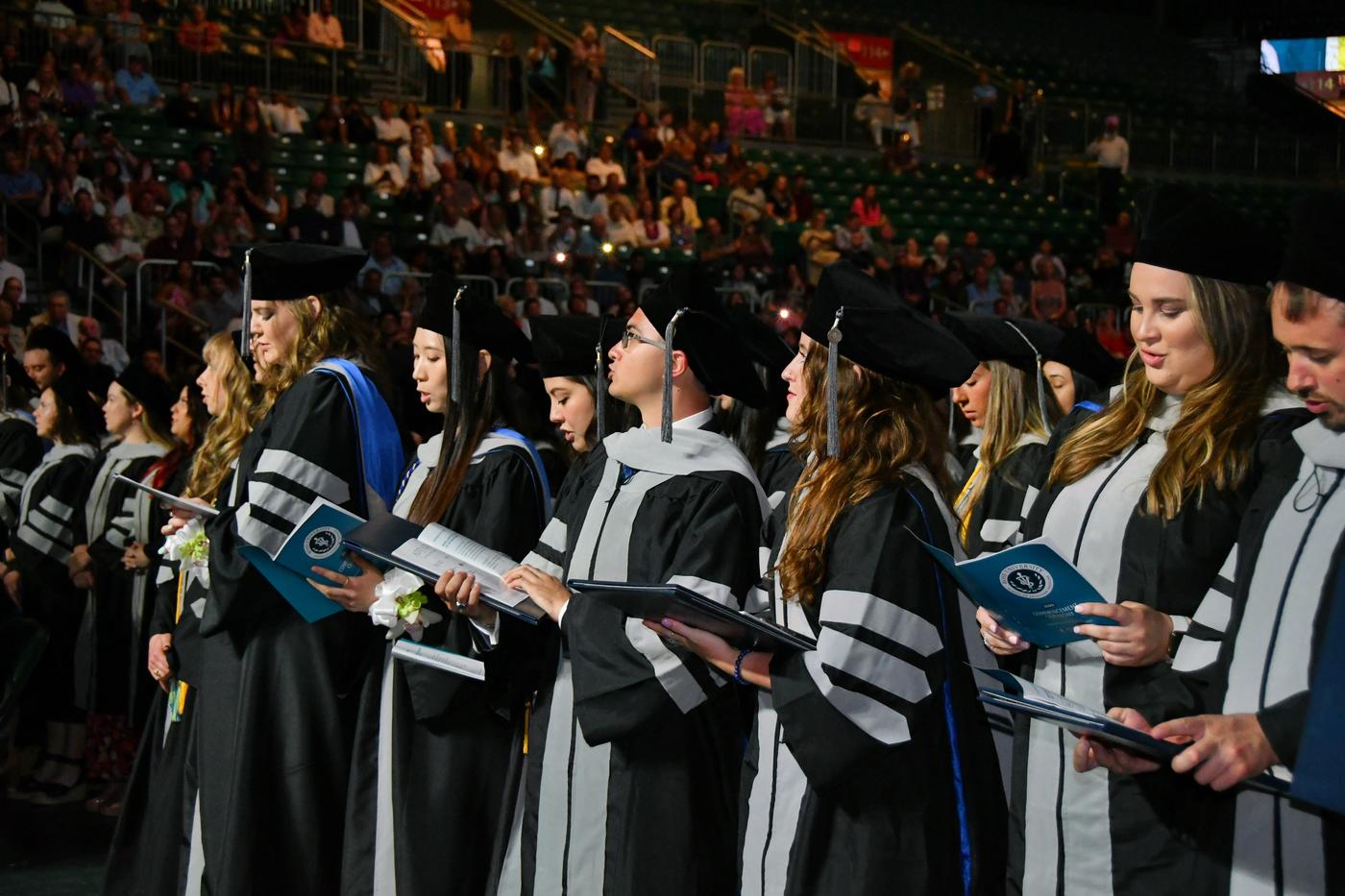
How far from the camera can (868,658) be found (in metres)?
2.94

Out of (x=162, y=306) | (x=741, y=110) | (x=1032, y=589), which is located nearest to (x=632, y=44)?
(x=741, y=110)

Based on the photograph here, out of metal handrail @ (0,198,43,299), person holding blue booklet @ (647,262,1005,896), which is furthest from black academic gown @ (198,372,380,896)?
metal handrail @ (0,198,43,299)

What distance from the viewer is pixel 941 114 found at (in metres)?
24.9

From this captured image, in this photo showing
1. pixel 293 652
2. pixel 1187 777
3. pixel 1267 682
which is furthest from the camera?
pixel 293 652

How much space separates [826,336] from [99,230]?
1160 cm

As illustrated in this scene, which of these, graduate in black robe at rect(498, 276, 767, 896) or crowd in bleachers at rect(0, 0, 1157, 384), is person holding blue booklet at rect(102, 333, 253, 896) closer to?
graduate in black robe at rect(498, 276, 767, 896)

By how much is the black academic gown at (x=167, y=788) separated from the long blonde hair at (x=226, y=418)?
14.5 inches

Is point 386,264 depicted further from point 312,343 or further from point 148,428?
point 312,343

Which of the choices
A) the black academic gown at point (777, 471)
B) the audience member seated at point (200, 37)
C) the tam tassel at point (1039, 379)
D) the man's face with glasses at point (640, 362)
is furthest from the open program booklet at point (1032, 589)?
the audience member seated at point (200, 37)

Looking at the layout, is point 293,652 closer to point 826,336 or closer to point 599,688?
point 599,688

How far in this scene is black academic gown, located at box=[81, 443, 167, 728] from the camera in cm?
774

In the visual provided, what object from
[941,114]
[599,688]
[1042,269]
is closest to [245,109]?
[1042,269]

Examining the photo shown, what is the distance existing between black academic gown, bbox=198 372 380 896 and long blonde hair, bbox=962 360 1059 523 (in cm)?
218

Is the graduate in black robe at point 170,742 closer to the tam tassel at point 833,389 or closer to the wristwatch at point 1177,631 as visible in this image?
the tam tassel at point 833,389
